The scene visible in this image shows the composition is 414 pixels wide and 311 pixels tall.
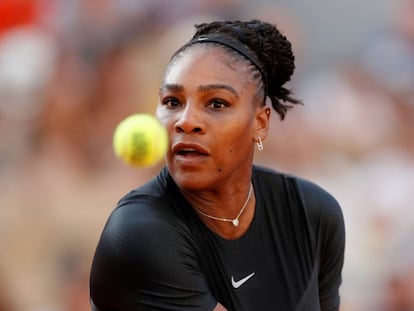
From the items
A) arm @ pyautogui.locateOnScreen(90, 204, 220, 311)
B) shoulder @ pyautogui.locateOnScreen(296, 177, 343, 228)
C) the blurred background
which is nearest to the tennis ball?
arm @ pyautogui.locateOnScreen(90, 204, 220, 311)

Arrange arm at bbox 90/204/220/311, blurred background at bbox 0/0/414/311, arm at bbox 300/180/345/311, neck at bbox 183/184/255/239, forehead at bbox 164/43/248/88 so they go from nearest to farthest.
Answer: arm at bbox 90/204/220/311 < forehead at bbox 164/43/248/88 < neck at bbox 183/184/255/239 < arm at bbox 300/180/345/311 < blurred background at bbox 0/0/414/311

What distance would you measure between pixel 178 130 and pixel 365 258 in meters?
2.60

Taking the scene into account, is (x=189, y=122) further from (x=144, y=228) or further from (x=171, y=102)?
(x=144, y=228)

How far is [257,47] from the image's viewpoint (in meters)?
2.41

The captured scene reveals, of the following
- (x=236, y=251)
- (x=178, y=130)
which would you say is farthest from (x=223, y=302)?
(x=178, y=130)

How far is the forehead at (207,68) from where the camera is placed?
2.27 metres

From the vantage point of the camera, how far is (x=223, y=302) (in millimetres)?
2283

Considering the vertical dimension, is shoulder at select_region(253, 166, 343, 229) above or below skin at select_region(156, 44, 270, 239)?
below

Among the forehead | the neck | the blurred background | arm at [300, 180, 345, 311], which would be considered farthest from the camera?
the blurred background

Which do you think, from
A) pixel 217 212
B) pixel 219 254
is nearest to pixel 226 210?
pixel 217 212

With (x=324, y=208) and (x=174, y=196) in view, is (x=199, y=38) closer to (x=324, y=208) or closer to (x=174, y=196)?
(x=174, y=196)

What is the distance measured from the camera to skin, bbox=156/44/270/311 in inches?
88.0

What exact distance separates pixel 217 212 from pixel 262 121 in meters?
0.31

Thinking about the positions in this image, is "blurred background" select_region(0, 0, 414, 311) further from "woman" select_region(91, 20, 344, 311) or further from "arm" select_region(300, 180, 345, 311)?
"woman" select_region(91, 20, 344, 311)
